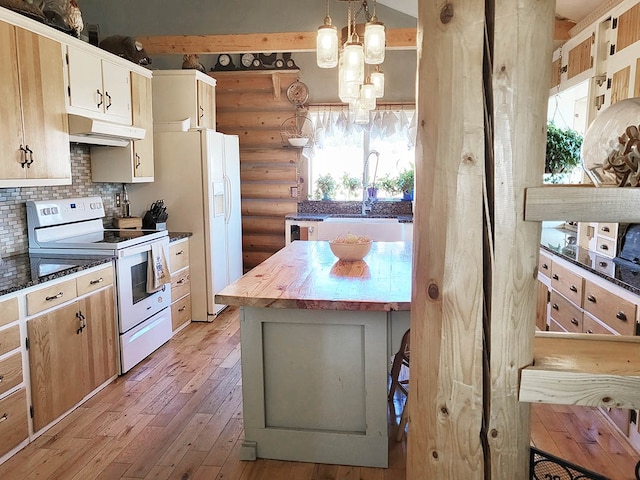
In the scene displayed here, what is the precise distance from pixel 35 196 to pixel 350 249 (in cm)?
216

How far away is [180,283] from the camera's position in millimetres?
4254

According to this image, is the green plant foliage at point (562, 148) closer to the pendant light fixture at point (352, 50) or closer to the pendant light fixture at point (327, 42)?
the pendant light fixture at point (352, 50)

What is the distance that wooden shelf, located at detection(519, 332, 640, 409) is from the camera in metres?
0.82

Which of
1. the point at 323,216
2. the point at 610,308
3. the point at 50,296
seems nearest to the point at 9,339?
the point at 50,296

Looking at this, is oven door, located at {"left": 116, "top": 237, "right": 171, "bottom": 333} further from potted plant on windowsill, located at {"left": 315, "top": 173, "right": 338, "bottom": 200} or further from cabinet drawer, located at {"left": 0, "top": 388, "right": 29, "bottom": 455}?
potted plant on windowsill, located at {"left": 315, "top": 173, "right": 338, "bottom": 200}

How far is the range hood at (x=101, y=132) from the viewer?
3182mm

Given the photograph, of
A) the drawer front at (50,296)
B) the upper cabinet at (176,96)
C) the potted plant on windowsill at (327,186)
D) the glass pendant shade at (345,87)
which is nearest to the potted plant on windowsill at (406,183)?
the potted plant on windowsill at (327,186)

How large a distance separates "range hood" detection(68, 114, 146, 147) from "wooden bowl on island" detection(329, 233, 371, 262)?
68.9 inches

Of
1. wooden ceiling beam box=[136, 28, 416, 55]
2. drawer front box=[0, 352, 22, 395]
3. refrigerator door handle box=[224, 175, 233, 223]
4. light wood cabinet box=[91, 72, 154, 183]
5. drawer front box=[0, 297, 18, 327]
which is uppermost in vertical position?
wooden ceiling beam box=[136, 28, 416, 55]

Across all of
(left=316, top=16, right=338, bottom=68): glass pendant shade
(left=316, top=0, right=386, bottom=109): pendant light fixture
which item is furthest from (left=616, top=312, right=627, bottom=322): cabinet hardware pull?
(left=316, top=16, right=338, bottom=68): glass pendant shade

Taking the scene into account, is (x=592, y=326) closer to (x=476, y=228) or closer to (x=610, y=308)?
(x=610, y=308)

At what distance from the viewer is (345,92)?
269cm

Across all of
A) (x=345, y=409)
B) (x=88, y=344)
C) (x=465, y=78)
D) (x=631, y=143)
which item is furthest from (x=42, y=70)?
(x=631, y=143)

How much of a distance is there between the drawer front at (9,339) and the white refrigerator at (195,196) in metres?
2.15
